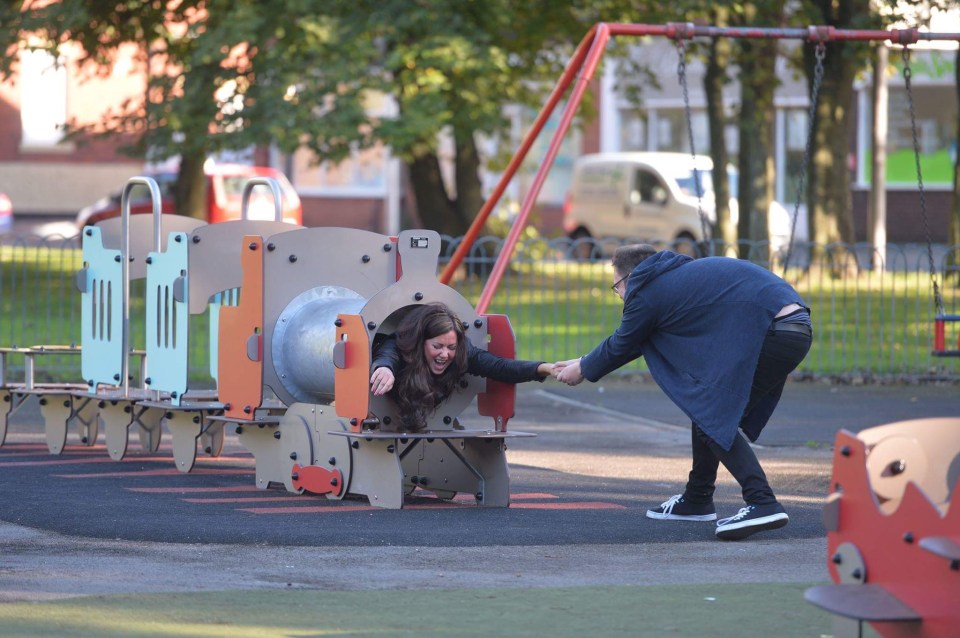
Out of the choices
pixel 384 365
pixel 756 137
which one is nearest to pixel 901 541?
pixel 384 365

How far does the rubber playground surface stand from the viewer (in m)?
5.86

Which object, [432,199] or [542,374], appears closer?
[542,374]

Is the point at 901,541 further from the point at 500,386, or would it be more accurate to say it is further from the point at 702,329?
the point at 500,386

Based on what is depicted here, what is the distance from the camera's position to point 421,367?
8430 millimetres

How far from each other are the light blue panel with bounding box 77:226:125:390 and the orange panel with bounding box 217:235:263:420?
4.03 feet

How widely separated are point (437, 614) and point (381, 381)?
243 centimetres

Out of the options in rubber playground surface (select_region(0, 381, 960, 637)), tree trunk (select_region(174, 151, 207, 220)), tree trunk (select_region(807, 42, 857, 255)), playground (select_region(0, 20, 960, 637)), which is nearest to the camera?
playground (select_region(0, 20, 960, 637))

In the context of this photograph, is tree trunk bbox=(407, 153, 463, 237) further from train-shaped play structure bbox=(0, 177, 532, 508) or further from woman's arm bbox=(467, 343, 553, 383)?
woman's arm bbox=(467, 343, 553, 383)

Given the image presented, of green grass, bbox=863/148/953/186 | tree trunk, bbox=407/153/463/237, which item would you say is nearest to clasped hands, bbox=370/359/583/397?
tree trunk, bbox=407/153/463/237

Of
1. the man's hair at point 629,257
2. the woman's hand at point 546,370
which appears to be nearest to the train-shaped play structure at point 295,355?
the woman's hand at point 546,370

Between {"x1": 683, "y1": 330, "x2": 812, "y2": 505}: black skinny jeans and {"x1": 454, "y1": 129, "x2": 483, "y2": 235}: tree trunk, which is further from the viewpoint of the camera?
{"x1": 454, "y1": 129, "x2": 483, "y2": 235}: tree trunk

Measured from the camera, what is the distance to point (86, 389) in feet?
35.6

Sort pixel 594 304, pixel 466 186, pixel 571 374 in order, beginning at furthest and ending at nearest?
pixel 466 186 → pixel 594 304 → pixel 571 374

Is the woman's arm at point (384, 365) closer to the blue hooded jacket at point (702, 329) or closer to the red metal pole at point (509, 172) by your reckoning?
the blue hooded jacket at point (702, 329)
